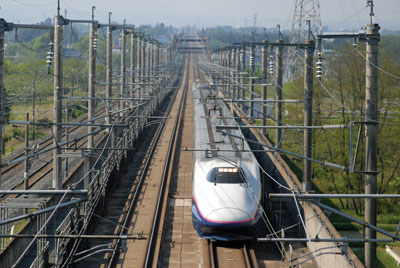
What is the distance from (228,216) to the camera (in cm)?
1600

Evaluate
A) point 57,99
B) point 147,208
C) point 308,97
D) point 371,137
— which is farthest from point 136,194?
point 371,137

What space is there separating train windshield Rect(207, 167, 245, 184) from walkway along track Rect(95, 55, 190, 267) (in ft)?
8.79

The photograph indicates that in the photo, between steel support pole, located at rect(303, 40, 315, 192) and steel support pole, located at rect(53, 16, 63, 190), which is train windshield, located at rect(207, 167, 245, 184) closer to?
steel support pole, located at rect(303, 40, 315, 192)

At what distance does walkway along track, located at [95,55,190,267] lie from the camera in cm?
1602

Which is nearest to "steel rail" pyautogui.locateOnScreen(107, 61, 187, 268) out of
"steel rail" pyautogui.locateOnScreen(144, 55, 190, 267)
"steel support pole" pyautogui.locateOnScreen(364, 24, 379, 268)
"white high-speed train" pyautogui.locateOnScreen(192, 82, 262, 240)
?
"steel rail" pyautogui.locateOnScreen(144, 55, 190, 267)

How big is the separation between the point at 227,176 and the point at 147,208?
5.34 meters

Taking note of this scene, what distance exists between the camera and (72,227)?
1608 centimetres

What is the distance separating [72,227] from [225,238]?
14.7 feet

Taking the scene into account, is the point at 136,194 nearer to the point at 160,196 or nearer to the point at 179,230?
the point at 160,196

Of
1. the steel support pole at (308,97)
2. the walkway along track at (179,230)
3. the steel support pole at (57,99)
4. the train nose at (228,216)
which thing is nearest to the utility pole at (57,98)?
the steel support pole at (57,99)

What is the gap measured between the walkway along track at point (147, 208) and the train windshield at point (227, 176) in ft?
8.79

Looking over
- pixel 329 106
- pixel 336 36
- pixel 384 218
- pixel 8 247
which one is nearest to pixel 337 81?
pixel 329 106

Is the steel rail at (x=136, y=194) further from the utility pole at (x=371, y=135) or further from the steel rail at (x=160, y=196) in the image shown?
the utility pole at (x=371, y=135)

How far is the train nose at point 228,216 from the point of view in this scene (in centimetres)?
1597
